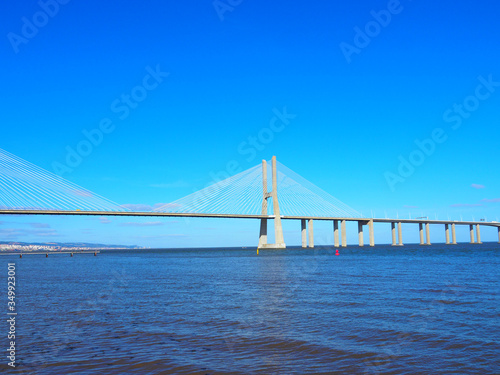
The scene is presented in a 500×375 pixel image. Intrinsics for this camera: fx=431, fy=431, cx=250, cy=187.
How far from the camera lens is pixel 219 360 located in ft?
29.3

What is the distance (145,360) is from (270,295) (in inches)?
410

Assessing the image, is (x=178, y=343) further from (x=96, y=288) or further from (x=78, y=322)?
(x=96, y=288)

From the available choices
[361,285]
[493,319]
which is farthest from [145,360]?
[361,285]

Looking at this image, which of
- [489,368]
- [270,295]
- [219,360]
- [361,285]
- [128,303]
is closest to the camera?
[489,368]

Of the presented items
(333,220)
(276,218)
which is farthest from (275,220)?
(333,220)

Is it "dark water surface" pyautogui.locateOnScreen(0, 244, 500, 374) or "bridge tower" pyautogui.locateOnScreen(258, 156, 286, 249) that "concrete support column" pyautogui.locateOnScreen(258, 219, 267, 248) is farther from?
"dark water surface" pyautogui.locateOnScreen(0, 244, 500, 374)

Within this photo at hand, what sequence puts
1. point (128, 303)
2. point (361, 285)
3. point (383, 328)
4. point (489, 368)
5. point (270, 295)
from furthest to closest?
point (361, 285)
point (270, 295)
point (128, 303)
point (383, 328)
point (489, 368)

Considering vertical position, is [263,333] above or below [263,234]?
below

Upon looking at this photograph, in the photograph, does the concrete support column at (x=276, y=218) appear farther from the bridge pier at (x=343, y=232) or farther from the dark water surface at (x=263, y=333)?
the dark water surface at (x=263, y=333)

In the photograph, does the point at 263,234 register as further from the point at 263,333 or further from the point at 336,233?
the point at 263,333

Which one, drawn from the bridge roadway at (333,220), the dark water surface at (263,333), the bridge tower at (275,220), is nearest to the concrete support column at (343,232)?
the bridge roadway at (333,220)

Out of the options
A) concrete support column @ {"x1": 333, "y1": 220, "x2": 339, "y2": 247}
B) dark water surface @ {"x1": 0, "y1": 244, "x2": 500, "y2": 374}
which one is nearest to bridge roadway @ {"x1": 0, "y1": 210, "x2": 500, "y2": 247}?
concrete support column @ {"x1": 333, "y1": 220, "x2": 339, "y2": 247}

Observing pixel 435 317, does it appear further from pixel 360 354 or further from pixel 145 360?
pixel 145 360

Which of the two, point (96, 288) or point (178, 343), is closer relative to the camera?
point (178, 343)
